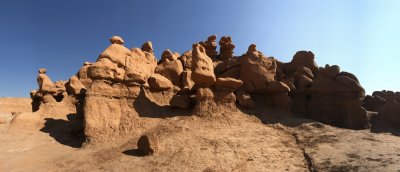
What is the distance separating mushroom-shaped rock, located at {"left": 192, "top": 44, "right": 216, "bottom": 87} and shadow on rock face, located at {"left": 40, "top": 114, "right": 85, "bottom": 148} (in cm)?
489

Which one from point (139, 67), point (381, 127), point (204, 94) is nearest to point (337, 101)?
point (381, 127)

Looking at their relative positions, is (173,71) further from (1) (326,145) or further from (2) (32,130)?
(1) (326,145)

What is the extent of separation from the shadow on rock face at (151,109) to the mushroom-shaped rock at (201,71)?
1305 millimetres

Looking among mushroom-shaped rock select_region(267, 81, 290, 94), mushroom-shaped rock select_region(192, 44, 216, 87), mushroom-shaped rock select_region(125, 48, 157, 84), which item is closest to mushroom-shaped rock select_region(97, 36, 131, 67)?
mushroom-shaped rock select_region(125, 48, 157, 84)

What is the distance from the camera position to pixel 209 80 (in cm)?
1226

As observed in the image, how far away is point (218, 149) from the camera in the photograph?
9586 millimetres

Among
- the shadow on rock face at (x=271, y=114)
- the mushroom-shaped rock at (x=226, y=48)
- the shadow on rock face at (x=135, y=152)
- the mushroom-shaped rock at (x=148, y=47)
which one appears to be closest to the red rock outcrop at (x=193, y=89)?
the shadow on rock face at (x=271, y=114)

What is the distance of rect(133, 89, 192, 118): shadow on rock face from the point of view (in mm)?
11910

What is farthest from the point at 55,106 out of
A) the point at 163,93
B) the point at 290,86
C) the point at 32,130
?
the point at 290,86

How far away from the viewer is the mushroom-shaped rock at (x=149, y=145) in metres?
9.16

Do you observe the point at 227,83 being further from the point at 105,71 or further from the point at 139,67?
the point at 105,71

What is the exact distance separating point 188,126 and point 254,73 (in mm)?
4496

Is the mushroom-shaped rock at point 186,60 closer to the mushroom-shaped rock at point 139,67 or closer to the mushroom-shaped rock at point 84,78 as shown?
the mushroom-shaped rock at point 139,67

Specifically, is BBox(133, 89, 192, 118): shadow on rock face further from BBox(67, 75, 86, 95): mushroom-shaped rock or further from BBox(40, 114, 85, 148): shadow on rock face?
BBox(67, 75, 86, 95): mushroom-shaped rock
